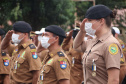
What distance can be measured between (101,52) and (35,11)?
13.6 m

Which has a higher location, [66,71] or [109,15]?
[109,15]

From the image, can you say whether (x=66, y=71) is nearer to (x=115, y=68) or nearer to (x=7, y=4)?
(x=115, y=68)

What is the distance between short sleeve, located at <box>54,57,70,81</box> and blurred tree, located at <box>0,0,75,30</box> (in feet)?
36.7

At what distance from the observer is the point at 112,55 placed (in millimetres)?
3553

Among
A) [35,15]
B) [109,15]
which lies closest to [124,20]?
[35,15]

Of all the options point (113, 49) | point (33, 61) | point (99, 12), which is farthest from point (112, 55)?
point (33, 61)

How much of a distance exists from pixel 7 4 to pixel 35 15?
6.68 feet

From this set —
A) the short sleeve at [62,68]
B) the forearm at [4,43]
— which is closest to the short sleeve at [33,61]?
the short sleeve at [62,68]

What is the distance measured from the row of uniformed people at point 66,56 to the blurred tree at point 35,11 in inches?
343

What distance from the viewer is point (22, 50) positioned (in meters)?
5.97

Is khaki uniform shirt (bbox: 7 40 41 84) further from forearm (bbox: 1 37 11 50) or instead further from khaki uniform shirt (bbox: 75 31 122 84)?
khaki uniform shirt (bbox: 75 31 122 84)

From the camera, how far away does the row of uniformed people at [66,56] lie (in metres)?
3.63

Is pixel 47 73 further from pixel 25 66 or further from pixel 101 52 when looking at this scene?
pixel 101 52

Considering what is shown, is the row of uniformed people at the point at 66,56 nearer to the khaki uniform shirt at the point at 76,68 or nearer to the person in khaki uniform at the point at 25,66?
the person in khaki uniform at the point at 25,66
